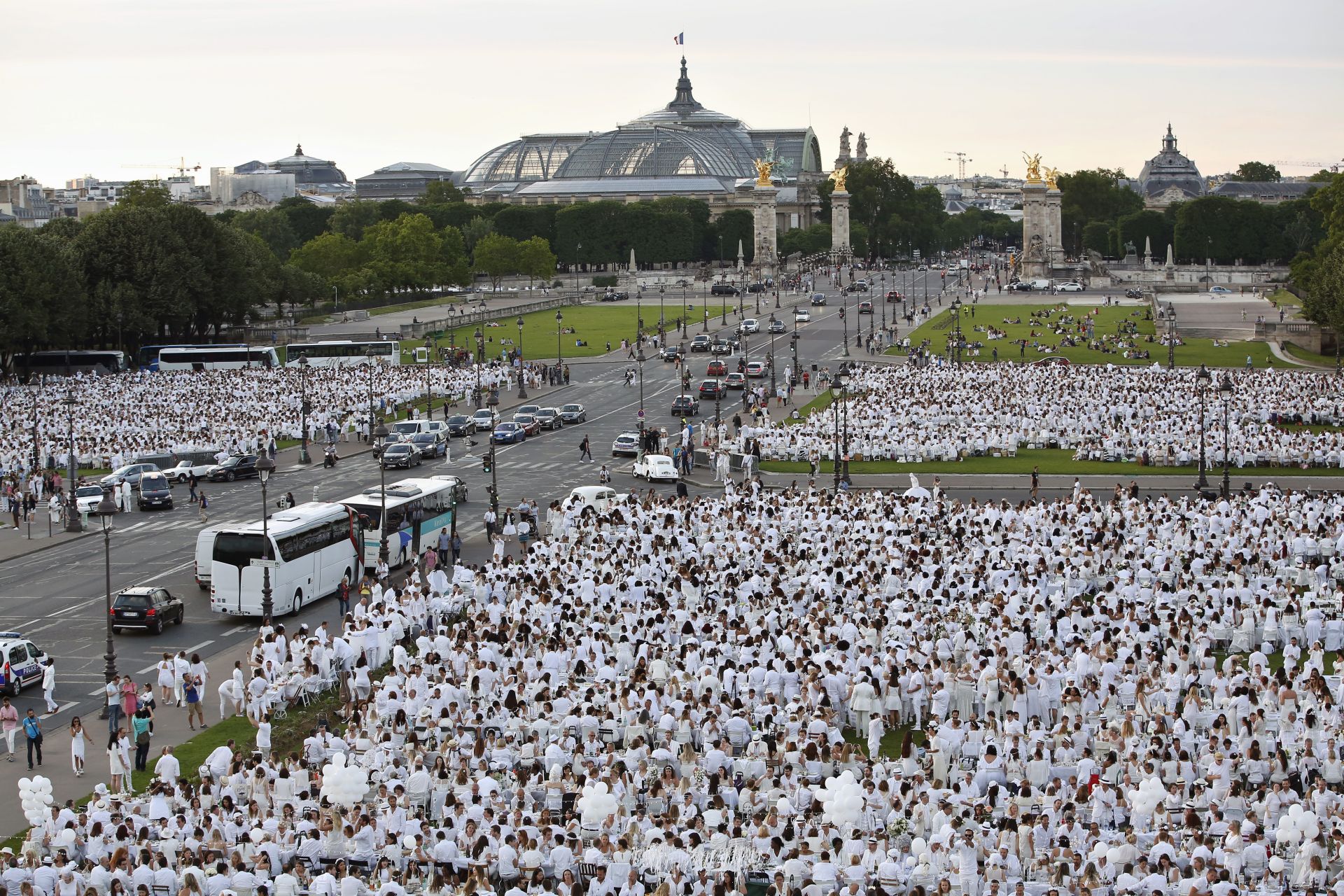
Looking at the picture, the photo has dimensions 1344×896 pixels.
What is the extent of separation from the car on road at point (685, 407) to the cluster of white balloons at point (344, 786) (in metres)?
49.7

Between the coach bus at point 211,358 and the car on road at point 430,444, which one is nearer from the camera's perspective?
the car on road at point 430,444

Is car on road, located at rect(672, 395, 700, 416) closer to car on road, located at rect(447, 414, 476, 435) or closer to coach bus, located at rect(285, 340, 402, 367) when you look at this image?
car on road, located at rect(447, 414, 476, 435)

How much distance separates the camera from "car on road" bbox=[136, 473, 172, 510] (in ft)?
167

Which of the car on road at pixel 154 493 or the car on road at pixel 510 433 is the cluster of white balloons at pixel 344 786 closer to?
the car on road at pixel 154 493

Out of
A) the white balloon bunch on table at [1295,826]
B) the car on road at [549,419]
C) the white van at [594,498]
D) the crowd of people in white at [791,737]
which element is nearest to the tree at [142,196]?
the car on road at [549,419]

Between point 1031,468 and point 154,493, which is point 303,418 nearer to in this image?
point 154,493

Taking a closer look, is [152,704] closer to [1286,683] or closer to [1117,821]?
[1117,821]

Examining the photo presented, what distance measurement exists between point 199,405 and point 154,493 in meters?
19.4

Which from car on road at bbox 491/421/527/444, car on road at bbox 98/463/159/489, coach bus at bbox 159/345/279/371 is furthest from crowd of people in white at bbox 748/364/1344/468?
coach bus at bbox 159/345/279/371

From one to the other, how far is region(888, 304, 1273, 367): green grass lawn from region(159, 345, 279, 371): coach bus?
35441mm

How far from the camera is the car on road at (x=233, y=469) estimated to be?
185 feet

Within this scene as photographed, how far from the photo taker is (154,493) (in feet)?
167

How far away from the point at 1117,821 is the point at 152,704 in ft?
52.0

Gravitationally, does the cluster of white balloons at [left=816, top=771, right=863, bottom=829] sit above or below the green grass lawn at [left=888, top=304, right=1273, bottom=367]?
below
